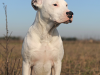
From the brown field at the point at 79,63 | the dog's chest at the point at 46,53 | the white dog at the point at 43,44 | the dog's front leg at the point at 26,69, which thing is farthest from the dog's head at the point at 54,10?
the brown field at the point at 79,63

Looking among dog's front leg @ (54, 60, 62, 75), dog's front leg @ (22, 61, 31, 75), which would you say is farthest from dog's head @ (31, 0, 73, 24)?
dog's front leg @ (22, 61, 31, 75)

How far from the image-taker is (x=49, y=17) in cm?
256

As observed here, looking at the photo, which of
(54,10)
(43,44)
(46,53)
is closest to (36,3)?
(54,10)

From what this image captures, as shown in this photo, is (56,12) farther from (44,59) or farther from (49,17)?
(44,59)

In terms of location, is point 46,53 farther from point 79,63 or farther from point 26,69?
point 79,63

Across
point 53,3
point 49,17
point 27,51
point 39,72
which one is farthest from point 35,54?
point 53,3

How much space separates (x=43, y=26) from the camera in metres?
2.71

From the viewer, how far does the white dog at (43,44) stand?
2623 millimetres

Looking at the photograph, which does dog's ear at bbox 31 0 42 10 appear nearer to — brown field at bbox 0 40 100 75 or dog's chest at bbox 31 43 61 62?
dog's chest at bbox 31 43 61 62

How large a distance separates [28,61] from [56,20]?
3.46 feet

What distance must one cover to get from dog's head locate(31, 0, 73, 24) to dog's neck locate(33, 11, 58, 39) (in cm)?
10

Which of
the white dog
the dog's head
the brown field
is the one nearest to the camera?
the dog's head

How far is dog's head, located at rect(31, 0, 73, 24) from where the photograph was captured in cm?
239

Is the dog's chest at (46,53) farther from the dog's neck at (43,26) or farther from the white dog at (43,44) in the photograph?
the dog's neck at (43,26)
